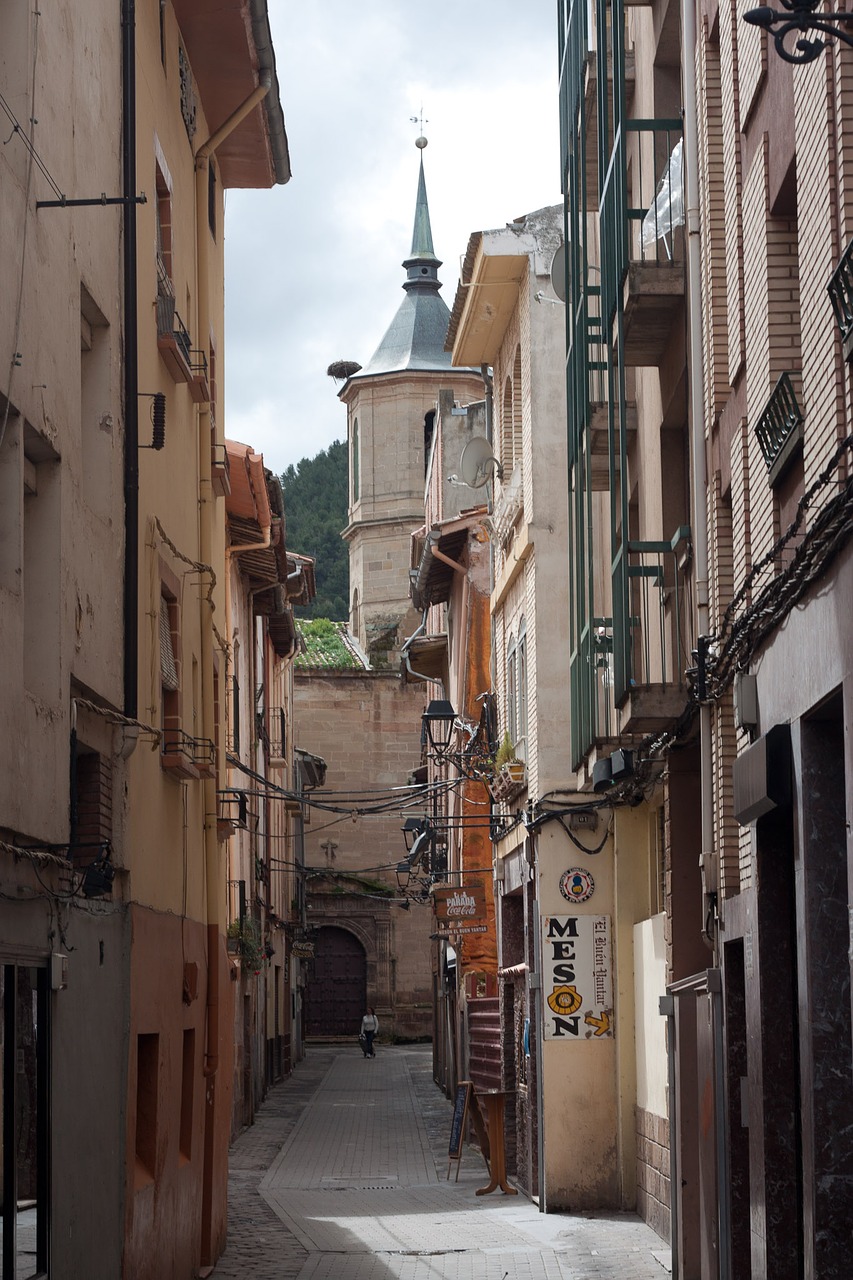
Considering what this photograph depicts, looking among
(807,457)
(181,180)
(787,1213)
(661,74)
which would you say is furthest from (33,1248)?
(661,74)

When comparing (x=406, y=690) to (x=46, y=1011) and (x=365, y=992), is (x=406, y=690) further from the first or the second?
(x=46, y=1011)

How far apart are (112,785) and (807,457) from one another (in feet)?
15.5

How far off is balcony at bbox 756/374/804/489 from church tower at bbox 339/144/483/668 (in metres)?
54.1

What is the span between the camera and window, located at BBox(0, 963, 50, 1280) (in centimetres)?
889

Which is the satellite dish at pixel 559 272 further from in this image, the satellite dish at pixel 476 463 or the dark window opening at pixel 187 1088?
the dark window opening at pixel 187 1088

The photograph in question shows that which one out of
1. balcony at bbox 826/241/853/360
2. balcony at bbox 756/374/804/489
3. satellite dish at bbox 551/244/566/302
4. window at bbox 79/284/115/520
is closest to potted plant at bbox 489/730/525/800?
satellite dish at bbox 551/244/566/302

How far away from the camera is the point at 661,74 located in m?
15.4

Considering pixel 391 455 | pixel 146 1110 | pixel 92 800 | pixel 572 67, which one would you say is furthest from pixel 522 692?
pixel 391 455

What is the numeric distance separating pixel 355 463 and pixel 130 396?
187 ft

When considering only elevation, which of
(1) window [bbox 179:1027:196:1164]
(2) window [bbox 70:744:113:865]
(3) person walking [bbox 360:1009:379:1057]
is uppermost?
(2) window [bbox 70:744:113:865]

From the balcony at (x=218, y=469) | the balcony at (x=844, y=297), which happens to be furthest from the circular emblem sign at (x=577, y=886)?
the balcony at (x=844, y=297)

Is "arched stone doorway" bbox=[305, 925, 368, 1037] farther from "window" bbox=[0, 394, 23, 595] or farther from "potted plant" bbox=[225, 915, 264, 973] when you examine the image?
"window" bbox=[0, 394, 23, 595]

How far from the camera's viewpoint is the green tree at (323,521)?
8812 centimetres

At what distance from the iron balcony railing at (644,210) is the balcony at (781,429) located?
305cm
